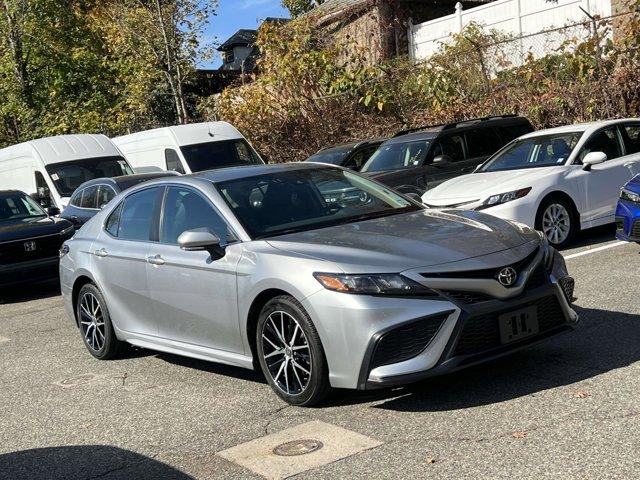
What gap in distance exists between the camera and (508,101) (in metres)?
18.5

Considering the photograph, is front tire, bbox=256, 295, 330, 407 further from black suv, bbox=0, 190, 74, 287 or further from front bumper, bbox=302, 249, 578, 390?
black suv, bbox=0, 190, 74, 287

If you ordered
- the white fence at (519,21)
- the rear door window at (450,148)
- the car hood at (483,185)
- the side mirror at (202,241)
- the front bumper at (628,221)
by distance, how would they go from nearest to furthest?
the side mirror at (202,241) → the front bumper at (628,221) → the car hood at (483,185) → the rear door window at (450,148) → the white fence at (519,21)

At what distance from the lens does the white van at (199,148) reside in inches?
762

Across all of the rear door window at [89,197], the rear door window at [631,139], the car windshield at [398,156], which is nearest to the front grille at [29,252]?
the rear door window at [89,197]

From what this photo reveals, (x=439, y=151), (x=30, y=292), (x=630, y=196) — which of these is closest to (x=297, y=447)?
(x=630, y=196)

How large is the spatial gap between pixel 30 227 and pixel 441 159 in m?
6.23

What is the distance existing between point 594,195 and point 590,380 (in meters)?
6.52

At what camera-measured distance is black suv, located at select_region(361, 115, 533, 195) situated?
14.9m

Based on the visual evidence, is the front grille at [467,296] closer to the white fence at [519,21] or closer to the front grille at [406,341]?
the front grille at [406,341]

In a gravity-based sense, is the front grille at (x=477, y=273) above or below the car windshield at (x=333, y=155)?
below

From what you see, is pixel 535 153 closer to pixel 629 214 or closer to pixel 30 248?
pixel 629 214

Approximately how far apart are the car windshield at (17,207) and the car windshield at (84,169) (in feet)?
14.3

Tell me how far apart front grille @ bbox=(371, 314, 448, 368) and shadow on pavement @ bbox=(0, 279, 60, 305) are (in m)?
9.07

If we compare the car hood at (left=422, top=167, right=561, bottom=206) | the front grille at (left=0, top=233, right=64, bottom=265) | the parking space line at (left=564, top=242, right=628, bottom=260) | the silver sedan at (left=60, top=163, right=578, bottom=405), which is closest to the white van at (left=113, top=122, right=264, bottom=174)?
the front grille at (left=0, top=233, right=64, bottom=265)
